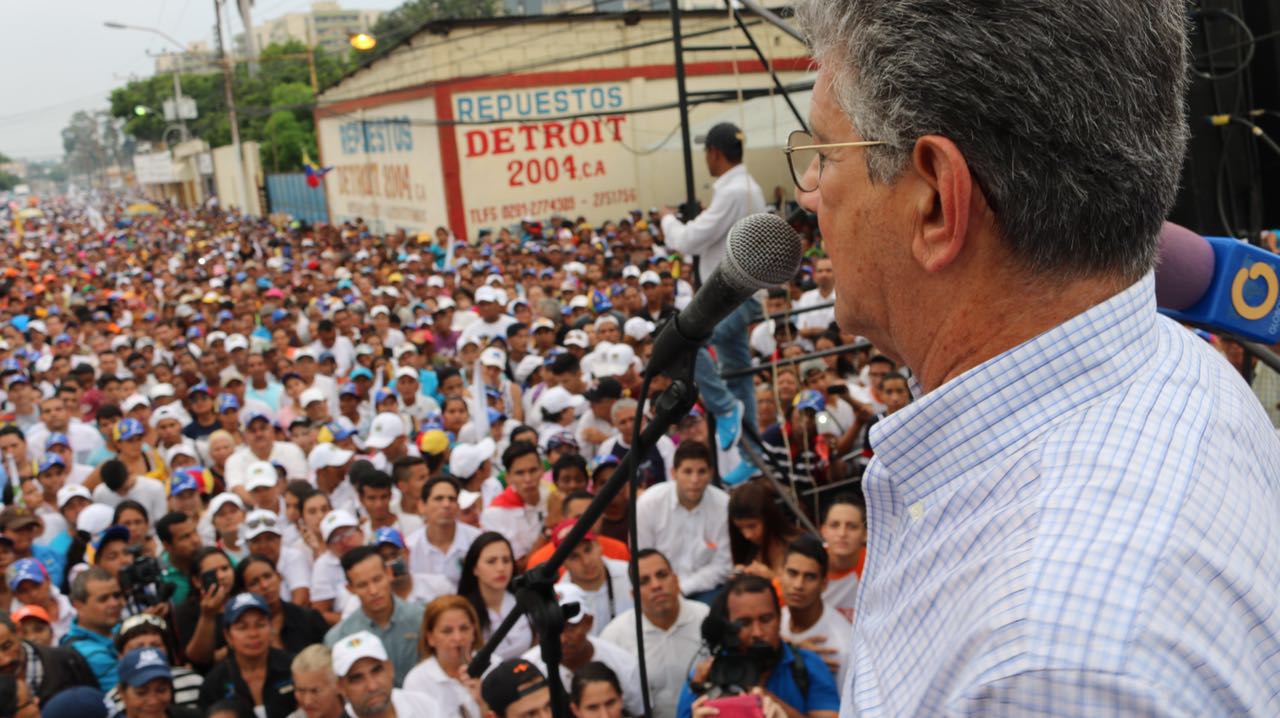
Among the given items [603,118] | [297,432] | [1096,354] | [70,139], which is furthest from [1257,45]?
[70,139]

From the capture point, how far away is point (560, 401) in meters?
8.59

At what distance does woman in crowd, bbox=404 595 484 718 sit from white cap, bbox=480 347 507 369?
4.68 metres

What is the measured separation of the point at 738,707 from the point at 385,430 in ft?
18.3

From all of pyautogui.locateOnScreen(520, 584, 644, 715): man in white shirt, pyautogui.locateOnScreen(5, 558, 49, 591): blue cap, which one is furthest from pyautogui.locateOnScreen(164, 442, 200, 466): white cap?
pyautogui.locateOnScreen(520, 584, 644, 715): man in white shirt

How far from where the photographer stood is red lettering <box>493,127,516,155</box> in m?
22.2

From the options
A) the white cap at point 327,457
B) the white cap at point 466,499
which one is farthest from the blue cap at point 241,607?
the white cap at point 327,457

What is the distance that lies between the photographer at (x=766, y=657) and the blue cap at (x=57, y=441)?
617cm

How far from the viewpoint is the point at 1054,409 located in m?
0.92

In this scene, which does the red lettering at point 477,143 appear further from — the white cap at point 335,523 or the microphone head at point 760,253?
the microphone head at point 760,253

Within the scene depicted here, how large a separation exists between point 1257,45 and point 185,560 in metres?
5.95

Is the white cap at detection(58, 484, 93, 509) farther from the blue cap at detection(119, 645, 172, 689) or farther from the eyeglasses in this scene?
the eyeglasses

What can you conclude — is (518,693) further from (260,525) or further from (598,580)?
(260,525)

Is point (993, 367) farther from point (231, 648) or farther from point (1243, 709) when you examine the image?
point (231, 648)

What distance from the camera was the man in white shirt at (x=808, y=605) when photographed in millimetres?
4535
